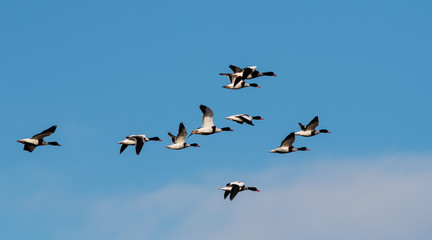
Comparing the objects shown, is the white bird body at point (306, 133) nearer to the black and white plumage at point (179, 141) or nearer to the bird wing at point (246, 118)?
the bird wing at point (246, 118)

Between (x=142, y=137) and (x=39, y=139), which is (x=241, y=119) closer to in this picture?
(x=142, y=137)

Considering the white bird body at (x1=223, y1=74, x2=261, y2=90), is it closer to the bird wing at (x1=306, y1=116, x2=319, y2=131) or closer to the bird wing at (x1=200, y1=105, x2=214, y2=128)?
the bird wing at (x1=200, y1=105, x2=214, y2=128)

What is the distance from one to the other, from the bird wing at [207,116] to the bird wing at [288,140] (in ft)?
17.0

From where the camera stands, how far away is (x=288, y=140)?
6309cm

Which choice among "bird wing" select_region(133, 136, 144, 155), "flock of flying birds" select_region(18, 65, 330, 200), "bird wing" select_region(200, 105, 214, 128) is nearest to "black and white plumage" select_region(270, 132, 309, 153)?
"flock of flying birds" select_region(18, 65, 330, 200)

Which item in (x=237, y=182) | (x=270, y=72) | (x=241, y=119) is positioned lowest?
(x=237, y=182)

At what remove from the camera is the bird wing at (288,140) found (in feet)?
205

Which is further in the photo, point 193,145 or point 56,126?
point 193,145

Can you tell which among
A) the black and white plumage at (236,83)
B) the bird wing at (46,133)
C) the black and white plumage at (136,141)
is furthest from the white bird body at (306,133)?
the bird wing at (46,133)

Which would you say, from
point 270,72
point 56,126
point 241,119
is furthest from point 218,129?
point 56,126

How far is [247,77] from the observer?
63.9 meters

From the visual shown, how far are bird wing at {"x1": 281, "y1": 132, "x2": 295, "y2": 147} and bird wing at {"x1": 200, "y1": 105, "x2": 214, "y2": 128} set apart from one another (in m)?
5.18

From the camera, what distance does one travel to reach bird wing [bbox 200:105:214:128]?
2446 inches

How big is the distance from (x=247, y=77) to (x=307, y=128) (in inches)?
222
